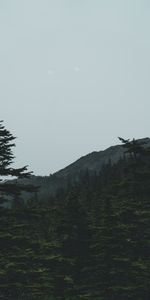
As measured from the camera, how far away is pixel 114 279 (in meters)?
25.9

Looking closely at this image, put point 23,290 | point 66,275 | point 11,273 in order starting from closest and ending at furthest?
point 11,273 → point 23,290 → point 66,275

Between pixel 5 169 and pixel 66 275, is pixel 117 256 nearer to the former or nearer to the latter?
pixel 66 275

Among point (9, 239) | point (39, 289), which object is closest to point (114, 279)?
point (39, 289)

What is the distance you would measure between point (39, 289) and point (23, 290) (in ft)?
2.77

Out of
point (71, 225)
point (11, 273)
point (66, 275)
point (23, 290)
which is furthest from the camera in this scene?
point (71, 225)

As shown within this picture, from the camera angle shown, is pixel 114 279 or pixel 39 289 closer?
pixel 39 289

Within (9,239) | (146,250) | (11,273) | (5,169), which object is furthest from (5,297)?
(146,250)

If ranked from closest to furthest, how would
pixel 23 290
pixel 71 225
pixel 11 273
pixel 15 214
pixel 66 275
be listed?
pixel 15 214, pixel 11 273, pixel 23 290, pixel 66 275, pixel 71 225

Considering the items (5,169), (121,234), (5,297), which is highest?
(5,169)

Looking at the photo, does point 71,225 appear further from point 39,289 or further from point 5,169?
point 5,169

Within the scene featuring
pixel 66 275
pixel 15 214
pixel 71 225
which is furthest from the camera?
pixel 71 225

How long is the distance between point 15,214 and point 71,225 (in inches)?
311

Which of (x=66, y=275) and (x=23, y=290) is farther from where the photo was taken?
(x=66, y=275)

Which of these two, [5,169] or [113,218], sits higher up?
[5,169]
